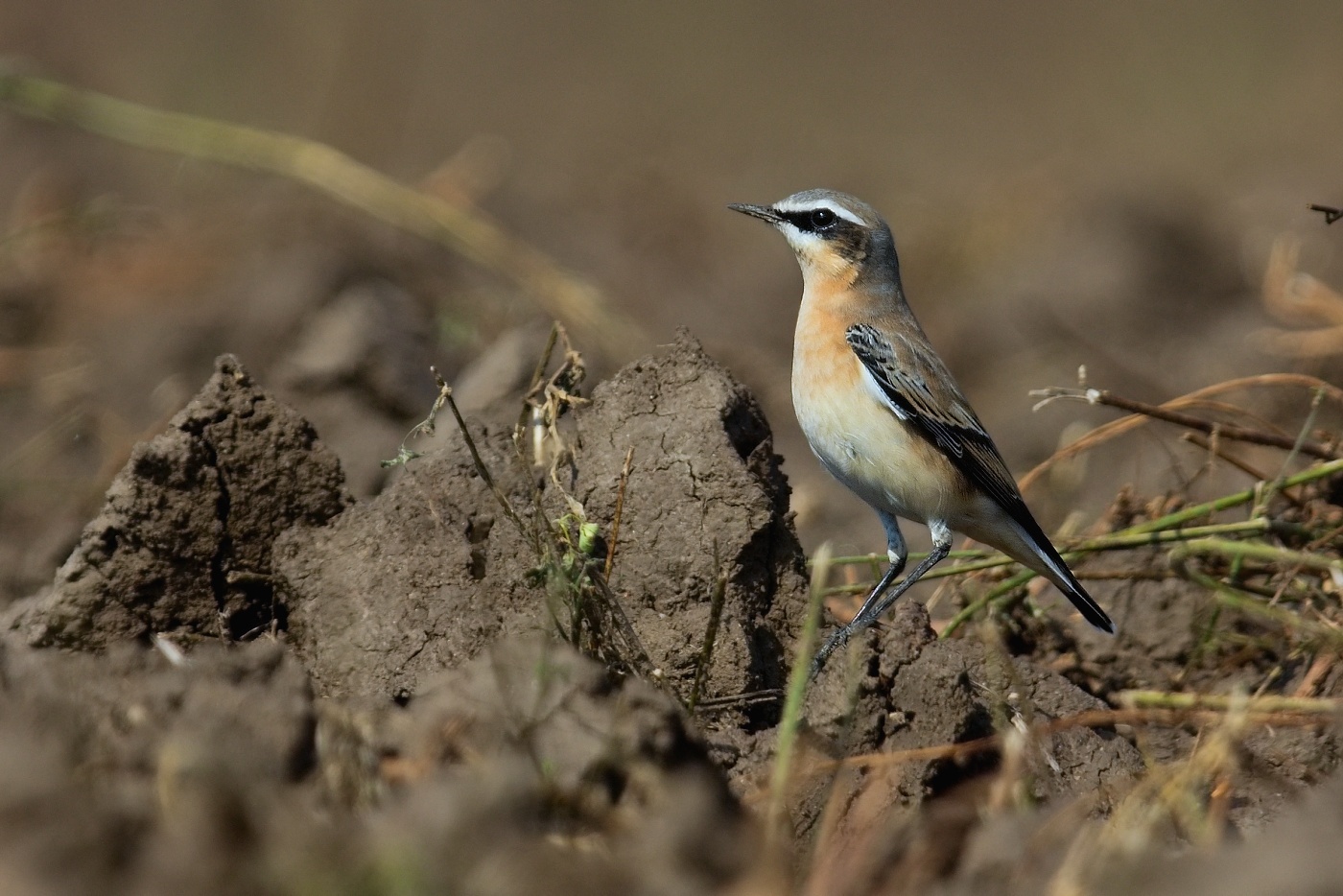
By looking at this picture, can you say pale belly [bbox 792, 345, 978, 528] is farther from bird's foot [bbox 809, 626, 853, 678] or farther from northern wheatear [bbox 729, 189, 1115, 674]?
bird's foot [bbox 809, 626, 853, 678]

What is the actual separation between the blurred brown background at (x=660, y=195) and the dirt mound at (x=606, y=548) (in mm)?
1881

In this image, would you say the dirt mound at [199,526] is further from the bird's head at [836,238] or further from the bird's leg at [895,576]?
the bird's head at [836,238]

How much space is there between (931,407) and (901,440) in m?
0.22

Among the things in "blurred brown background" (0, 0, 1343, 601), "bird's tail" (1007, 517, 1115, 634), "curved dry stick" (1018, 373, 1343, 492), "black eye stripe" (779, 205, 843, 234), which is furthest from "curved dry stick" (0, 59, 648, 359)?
"bird's tail" (1007, 517, 1115, 634)

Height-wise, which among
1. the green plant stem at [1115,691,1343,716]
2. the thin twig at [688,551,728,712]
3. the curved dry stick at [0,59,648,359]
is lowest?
the green plant stem at [1115,691,1343,716]

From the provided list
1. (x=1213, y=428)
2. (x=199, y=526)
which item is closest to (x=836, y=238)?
(x=1213, y=428)

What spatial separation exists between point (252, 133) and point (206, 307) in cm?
127

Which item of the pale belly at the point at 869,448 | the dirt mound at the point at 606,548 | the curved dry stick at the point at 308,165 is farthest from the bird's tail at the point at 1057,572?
the curved dry stick at the point at 308,165

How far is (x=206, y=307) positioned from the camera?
10.4 metres

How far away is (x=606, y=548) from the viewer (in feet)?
16.2

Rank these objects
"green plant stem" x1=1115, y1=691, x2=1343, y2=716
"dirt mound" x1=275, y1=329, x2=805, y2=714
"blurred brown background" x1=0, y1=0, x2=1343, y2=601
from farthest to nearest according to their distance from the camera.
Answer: "blurred brown background" x1=0, y1=0, x2=1343, y2=601, "dirt mound" x1=275, y1=329, x2=805, y2=714, "green plant stem" x1=1115, y1=691, x2=1343, y2=716

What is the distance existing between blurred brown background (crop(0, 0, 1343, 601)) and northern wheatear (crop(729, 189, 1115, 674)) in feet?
3.14

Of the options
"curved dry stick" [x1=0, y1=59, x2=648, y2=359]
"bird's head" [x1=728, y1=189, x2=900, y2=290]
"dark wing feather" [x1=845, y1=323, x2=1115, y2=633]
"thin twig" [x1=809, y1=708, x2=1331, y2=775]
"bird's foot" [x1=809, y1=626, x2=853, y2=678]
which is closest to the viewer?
"thin twig" [x1=809, y1=708, x2=1331, y2=775]

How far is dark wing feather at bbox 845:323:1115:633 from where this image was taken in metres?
6.10
